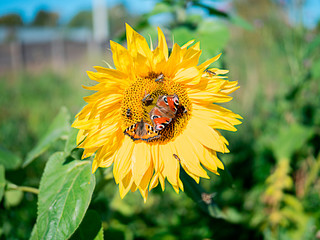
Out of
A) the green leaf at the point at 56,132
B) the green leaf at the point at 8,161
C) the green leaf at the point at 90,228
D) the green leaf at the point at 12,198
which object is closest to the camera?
the green leaf at the point at 90,228

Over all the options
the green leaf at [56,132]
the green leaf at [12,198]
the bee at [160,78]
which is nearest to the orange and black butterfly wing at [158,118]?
the bee at [160,78]

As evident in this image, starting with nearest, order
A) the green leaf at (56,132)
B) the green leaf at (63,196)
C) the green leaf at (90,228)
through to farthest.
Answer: the green leaf at (63,196), the green leaf at (90,228), the green leaf at (56,132)

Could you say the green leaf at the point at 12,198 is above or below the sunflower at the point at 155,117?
below

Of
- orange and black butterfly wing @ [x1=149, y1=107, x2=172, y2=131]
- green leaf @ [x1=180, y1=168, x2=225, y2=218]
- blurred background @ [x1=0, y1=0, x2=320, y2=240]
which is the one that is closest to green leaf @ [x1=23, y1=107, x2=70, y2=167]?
blurred background @ [x1=0, y1=0, x2=320, y2=240]

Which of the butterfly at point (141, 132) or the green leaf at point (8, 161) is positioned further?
the green leaf at point (8, 161)

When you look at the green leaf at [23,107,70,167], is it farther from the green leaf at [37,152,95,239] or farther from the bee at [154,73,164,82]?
the bee at [154,73,164,82]

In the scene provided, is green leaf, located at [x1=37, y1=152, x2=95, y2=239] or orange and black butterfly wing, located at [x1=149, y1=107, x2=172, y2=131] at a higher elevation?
orange and black butterfly wing, located at [x1=149, y1=107, x2=172, y2=131]

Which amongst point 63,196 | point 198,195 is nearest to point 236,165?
point 198,195

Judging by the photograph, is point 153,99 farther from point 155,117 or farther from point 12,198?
point 12,198

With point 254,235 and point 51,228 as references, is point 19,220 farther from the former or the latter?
point 254,235

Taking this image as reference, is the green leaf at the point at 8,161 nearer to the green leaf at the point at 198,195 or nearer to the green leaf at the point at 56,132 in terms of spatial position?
the green leaf at the point at 56,132
